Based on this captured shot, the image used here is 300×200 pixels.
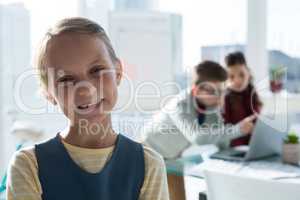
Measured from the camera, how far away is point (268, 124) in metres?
1.88

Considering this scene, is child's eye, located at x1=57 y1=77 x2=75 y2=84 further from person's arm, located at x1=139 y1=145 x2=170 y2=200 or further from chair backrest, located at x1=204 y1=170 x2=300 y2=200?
chair backrest, located at x1=204 y1=170 x2=300 y2=200

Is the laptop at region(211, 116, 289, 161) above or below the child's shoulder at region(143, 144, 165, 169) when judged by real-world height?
below

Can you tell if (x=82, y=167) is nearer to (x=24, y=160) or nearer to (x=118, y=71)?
(x=24, y=160)

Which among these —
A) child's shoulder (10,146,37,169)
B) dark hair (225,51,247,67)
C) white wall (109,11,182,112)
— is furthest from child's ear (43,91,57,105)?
dark hair (225,51,247,67)

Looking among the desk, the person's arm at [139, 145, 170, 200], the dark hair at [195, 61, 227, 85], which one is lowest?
the desk

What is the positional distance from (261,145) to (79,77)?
1386 millimetres

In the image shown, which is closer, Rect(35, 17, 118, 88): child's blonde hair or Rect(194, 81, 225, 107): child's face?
Rect(35, 17, 118, 88): child's blonde hair

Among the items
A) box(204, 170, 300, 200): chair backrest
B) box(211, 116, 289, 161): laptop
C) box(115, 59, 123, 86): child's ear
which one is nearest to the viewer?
box(115, 59, 123, 86): child's ear

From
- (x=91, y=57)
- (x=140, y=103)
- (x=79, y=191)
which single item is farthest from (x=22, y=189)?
(x=140, y=103)

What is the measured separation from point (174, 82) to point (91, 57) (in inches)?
94.6

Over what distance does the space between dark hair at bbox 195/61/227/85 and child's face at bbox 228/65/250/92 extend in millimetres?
668

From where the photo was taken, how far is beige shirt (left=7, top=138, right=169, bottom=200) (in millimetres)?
679

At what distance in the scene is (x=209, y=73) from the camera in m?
2.02

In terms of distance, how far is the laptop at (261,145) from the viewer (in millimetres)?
1825
